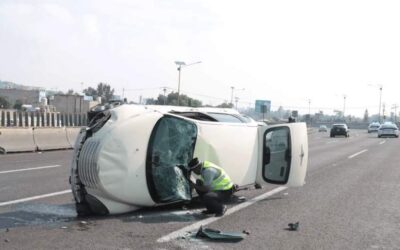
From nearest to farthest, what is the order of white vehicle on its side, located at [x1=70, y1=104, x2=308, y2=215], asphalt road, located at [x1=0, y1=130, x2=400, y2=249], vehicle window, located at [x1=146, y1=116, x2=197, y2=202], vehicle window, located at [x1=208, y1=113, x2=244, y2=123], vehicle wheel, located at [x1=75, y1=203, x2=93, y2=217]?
asphalt road, located at [x1=0, y1=130, x2=400, y2=249] → white vehicle on its side, located at [x1=70, y1=104, x2=308, y2=215] → vehicle wheel, located at [x1=75, y1=203, x2=93, y2=217] → vehicle window, located at [x1=146, y1=116, x2=197, y2=202] → vehicle window, located at [x1=208, y1=113, x2=244, y2=123]

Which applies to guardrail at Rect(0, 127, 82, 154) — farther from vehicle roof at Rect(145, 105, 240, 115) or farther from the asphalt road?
vehicle roof at Rect(145, 105, 240, 115)

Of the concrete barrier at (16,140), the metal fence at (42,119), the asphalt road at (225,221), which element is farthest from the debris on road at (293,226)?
the metal fence at (42,119)

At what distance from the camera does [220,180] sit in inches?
332

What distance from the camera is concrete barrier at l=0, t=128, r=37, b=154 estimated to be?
2034 cm

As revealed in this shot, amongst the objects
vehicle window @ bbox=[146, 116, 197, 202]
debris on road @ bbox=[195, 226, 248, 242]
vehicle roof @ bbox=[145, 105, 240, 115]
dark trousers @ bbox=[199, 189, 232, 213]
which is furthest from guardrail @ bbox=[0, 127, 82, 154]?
debris on road @ bbox=[195, 226, 248, 242]

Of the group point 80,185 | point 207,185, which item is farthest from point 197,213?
point 80,185

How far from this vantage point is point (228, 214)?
834 cm

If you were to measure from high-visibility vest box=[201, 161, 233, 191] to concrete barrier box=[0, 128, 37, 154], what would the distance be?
13724mm

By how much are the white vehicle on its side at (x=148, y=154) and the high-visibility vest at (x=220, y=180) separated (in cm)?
34

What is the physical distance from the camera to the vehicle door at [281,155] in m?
9.71

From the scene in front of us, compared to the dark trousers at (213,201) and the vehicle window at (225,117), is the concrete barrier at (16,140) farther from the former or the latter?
the dark trousers at (213,201)

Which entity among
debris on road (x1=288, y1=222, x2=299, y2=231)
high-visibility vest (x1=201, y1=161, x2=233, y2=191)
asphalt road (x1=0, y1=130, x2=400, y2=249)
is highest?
high-visibility vest (x1=201, y1=161, x2=233, y2=191)

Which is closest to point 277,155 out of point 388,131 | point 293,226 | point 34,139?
point 293,226

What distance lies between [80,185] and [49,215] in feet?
2.26
